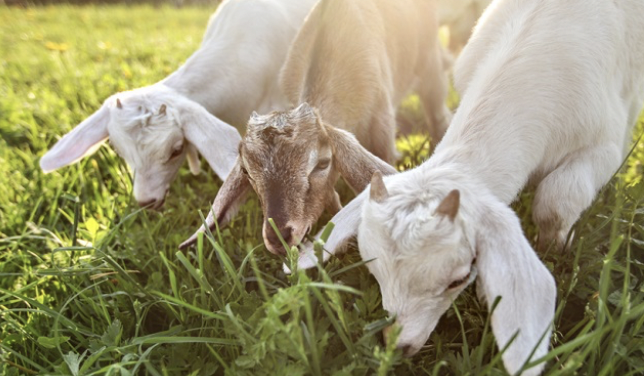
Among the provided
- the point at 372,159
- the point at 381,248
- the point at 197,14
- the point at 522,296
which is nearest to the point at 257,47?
the point at 372,159

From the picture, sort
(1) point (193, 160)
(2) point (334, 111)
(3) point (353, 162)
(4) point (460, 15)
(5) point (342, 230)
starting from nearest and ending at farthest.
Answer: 1. (5) point (342, 230)
2. (3) point (353, 162)
3. (2) point (334, 111)
4. (1) point (193, 160)
5. (4) point (460, 15)

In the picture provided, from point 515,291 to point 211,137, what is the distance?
1960 millimetres

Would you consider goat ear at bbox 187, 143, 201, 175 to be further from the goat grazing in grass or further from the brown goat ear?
the brown goat ear

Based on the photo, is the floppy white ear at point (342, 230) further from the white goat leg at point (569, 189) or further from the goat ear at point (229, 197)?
the white goat leg at point (569, 189)

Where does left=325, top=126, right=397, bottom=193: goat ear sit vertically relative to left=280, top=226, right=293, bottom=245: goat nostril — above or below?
above

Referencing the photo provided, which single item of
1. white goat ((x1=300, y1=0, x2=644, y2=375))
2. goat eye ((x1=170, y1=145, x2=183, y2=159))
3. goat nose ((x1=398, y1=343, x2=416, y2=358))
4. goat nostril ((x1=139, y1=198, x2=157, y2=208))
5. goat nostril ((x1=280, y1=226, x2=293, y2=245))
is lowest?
goat nostril ((x1=139, y1=198, x2=157, y2=208))

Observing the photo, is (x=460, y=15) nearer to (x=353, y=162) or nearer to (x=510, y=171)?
(x=353, y=162)

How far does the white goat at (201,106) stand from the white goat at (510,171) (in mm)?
1327

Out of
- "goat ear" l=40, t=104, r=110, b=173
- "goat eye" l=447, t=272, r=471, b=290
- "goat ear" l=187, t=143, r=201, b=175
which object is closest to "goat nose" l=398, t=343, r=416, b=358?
"goat eye" l=447, t=272, r=471, b=290

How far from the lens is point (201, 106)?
354cm

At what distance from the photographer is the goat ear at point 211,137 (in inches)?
125

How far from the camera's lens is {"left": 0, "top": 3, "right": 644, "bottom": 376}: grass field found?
6.25 ft

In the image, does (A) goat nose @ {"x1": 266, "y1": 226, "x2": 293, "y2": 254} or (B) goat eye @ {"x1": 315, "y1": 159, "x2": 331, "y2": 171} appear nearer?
(A) goat nose @ {"x1": 266, "y1": 226, "x2": 293, "y2": 254}

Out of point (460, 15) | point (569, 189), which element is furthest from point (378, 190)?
point (460, 15)
